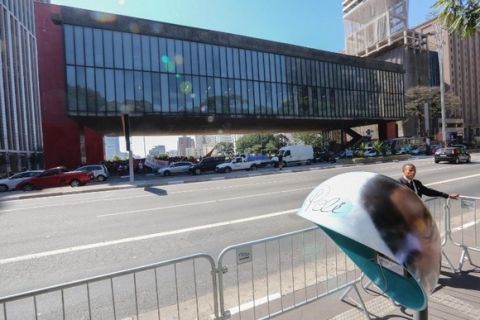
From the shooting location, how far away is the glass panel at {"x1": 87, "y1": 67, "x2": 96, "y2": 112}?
1163 inches

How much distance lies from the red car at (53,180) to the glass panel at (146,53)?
14.6m

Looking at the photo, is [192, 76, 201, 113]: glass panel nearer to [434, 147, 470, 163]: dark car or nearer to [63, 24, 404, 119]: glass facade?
[63, 24, 404, 119]: glass facade

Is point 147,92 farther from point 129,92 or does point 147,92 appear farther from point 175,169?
point 175,169

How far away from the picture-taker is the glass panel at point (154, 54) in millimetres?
32938

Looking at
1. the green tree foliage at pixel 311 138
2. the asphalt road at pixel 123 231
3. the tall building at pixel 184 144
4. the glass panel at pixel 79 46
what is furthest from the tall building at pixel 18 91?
the tall building at pixel 184 144

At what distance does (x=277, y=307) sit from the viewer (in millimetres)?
3742

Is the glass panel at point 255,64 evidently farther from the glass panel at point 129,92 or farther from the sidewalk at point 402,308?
the sidewalk at point 402,308

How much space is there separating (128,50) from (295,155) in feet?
68.4

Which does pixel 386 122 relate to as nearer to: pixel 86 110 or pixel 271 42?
pixel 271 42

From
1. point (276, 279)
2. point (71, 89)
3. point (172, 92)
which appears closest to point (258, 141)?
point (172, 92)

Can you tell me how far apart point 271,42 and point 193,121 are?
535 inches

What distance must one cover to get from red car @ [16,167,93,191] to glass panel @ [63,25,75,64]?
1185cm

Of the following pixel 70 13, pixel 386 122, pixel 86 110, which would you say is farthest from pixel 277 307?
pixel 386 122

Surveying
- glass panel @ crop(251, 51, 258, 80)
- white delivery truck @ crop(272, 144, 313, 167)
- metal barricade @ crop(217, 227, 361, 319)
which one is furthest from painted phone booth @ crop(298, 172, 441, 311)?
glass panel @ crop(251, 51, 258, 80)
